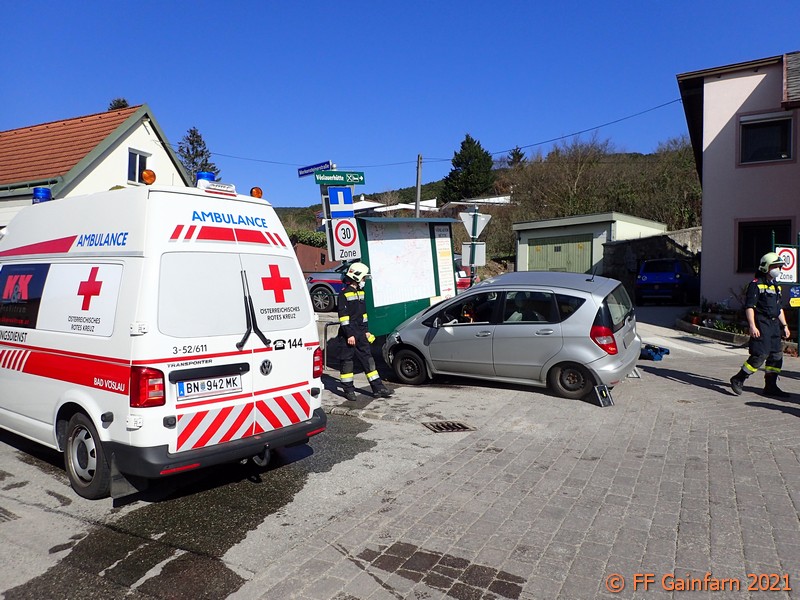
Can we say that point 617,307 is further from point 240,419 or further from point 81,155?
point 81,155

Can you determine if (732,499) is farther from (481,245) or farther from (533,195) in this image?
(533,195)

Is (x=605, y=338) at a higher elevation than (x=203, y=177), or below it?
below

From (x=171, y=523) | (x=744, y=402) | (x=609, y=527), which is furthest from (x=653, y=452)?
(x=171, y=523)

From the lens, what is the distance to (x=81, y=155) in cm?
1627

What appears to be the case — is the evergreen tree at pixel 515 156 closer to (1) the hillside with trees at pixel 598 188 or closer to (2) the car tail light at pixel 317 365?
(1) the hillside with trees at pixel 598 188

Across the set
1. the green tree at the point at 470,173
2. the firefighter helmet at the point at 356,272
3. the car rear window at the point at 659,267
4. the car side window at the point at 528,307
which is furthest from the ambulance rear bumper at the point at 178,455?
the green tree at the point at 470,173

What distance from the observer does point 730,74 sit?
619 inches

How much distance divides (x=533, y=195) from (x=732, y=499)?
103ft

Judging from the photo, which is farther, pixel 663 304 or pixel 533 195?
pixel 533 195

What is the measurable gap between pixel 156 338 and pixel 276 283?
45.8 inches

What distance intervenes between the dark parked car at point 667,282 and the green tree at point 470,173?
1419 inches

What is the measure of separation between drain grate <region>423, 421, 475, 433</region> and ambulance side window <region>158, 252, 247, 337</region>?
2889 mm

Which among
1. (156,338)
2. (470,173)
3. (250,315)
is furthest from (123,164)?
(470,173)

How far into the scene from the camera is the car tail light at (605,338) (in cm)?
733
